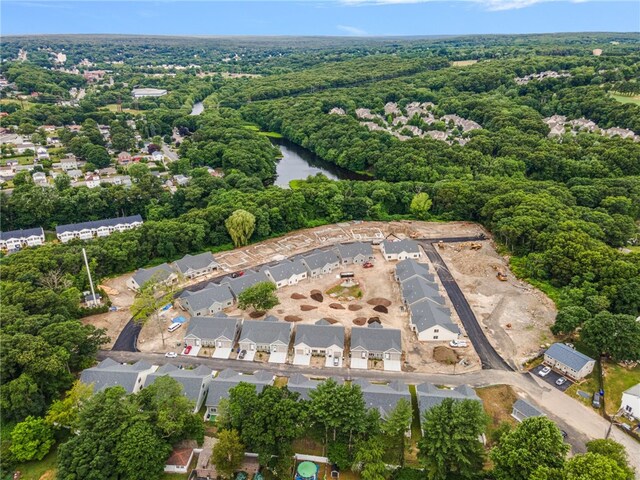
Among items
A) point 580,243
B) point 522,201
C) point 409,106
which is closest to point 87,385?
point 580,243

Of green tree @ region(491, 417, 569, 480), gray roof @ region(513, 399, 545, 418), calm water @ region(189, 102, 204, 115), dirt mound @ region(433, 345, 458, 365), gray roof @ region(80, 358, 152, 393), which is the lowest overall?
dirt mound @ region(433, 345, 458, 365)

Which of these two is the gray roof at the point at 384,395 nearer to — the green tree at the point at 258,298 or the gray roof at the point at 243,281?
the green tree at the point at 258,298

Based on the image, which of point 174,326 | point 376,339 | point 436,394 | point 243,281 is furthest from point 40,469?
point 436,394

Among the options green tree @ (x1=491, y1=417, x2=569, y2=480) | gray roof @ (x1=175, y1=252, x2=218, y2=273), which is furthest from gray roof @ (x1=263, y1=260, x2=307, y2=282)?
green tree @ (x1=491, y1=417, x2=569, y2=480)

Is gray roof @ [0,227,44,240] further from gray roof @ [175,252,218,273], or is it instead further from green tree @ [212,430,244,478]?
green tree @ [212,430,244,478]

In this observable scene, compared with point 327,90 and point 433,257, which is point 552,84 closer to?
point 327,90

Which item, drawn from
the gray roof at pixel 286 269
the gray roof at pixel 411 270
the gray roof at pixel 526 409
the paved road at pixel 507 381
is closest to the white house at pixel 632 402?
the paved road at pixel 507 381
